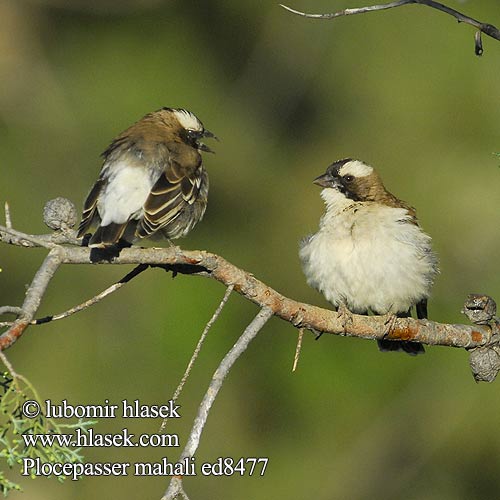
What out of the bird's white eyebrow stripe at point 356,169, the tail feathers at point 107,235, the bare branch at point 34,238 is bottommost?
the bare branch at point 34,238

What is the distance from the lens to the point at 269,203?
970 cm

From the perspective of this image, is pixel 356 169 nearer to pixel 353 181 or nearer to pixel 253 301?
pixel 353 181

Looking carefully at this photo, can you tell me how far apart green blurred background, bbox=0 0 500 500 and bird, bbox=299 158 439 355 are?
288 centimetres

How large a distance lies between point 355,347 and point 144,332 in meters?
1.83

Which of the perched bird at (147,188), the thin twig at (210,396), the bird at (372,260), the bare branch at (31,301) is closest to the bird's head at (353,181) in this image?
the bird at (372,260)

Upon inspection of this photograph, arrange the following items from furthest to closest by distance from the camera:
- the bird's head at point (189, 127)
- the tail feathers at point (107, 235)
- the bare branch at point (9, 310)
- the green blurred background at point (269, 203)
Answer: the green blurred background at point (269, 203), the bird's head at point (189, 127), the tail feathers at point (107, 235), the bare branch at point (9, 310)

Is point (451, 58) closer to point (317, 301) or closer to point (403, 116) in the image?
point (403, 116)

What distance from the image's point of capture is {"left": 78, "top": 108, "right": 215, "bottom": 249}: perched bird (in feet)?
16.8

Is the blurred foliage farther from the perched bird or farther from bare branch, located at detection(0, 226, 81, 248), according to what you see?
the perched bird

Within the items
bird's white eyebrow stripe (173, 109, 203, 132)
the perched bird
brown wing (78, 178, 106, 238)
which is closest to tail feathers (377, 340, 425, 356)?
the perched bird

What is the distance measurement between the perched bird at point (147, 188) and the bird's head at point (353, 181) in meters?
0.71

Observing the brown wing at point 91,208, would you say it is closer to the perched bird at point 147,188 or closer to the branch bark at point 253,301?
the perched bird at point 147,188

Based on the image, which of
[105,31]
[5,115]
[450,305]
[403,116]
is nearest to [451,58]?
[403,116]

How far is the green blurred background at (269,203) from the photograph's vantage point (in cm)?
867
